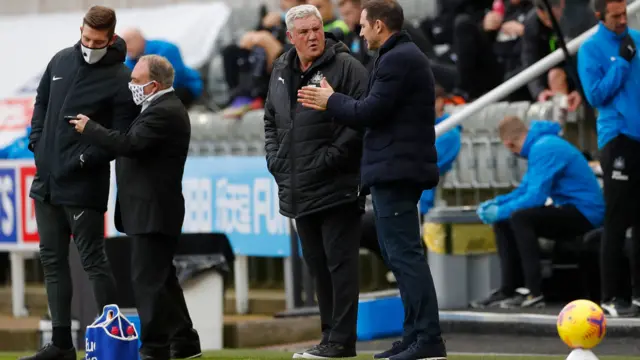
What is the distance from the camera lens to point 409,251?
26.9 ft

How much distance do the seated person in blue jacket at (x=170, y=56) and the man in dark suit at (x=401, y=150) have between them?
14.9 ft

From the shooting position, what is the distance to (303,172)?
28.9 ft

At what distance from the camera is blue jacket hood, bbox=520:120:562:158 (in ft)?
37.3

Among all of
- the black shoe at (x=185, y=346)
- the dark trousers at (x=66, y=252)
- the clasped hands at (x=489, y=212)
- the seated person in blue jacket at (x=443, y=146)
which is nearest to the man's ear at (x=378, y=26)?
the dark trousers at (x=66, y=252)

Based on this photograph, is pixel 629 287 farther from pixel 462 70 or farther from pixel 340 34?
pixel 462 70

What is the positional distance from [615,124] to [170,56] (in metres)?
4.02

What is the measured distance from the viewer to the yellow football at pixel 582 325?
7441mm

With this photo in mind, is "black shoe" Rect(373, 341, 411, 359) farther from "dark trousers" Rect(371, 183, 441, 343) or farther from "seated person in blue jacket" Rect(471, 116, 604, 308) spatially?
"seated person in blue jacket" Rect(471, 116, 604, 308)

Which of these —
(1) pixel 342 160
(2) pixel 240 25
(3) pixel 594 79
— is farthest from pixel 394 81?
(2) pixel 240 25

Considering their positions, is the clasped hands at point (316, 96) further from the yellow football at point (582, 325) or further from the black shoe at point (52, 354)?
the black shoe at point (52, 354)

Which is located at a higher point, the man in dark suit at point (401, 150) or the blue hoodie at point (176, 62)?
the blue hoodie at point (176, 62)

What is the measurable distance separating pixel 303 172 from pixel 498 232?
3093 millimetres

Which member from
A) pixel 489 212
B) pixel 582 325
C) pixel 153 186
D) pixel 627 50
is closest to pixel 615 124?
pixel 627 50

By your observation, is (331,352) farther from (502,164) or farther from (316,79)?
(502,164)
